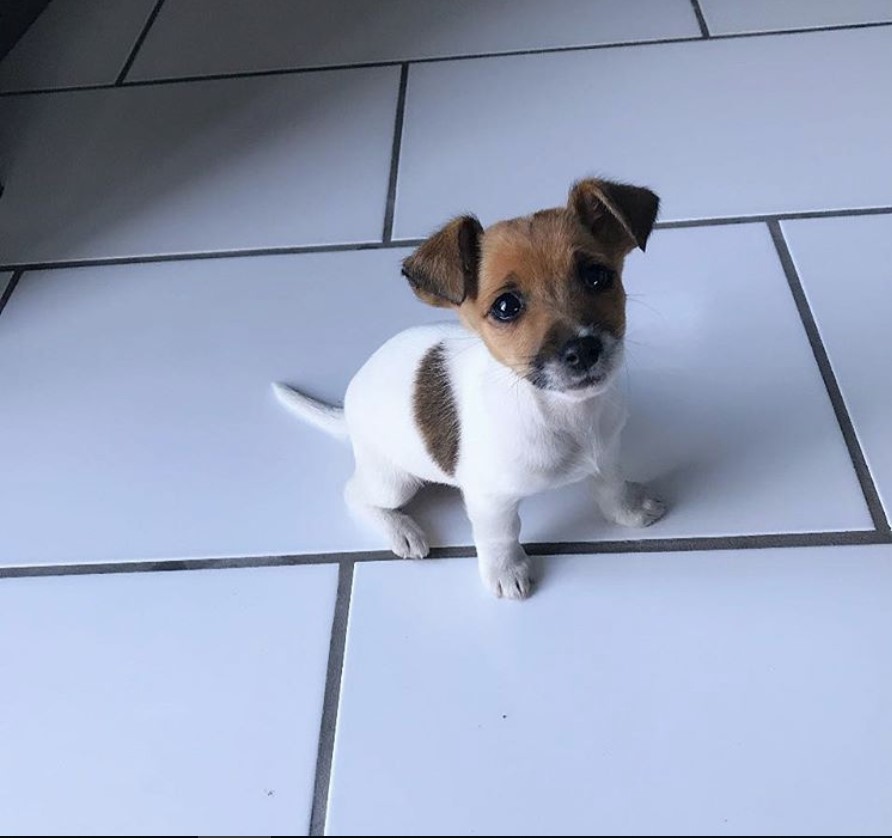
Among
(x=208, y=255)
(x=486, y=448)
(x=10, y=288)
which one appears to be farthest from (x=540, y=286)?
(x=10, y=288)

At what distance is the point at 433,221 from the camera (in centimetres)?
135

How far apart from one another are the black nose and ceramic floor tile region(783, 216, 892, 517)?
1.35ft

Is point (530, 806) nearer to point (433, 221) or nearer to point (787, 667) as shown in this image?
point (787, 667)

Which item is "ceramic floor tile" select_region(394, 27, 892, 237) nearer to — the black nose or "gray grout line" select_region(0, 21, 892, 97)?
"gray grout line" select_region(0, 21, 892, 97)

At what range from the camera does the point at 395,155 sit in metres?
1.48

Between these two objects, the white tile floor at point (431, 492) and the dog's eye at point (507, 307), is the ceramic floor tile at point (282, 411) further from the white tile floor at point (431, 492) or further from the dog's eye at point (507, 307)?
the dog's eye at point (507, 307)

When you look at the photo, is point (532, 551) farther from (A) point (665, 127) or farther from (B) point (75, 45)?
(B) point (75, 45)

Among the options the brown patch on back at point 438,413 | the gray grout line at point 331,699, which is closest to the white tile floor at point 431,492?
the gray grout line at point 331,699

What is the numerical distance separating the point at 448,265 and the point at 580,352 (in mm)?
129

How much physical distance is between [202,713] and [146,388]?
1.53ft

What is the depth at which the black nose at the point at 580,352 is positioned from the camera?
75 cm

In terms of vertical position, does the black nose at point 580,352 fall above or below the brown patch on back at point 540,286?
below

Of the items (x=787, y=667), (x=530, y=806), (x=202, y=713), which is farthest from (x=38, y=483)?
(x=787, y=667)

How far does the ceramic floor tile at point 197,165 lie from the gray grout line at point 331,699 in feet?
1.89
